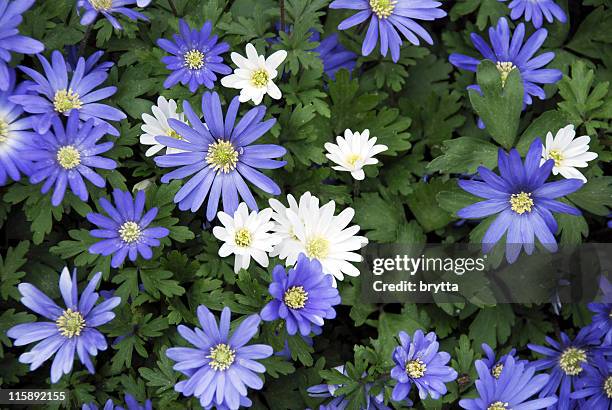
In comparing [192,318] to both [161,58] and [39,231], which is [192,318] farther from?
[161,58]

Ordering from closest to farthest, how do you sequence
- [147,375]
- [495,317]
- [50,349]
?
[50,349], [147,375], [495,317]

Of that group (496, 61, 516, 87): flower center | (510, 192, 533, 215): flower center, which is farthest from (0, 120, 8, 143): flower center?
(496, 61, 516, 87): flower center

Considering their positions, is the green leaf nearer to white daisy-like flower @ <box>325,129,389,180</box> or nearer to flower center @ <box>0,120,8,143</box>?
white daisy-like flower @ <box>325,129,389,180</box>

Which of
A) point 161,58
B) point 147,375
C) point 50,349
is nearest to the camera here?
point 50,349

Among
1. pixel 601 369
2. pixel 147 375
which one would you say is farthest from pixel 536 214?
pixel 147 375

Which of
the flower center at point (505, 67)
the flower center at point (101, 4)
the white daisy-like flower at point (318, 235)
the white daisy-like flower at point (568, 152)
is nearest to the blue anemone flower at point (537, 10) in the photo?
the flower center at point (505, 67)

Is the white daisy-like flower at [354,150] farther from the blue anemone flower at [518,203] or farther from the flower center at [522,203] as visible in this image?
the flower center at [522,203]

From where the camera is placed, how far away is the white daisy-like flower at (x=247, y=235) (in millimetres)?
2506

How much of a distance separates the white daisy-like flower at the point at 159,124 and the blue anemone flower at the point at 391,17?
809 mm

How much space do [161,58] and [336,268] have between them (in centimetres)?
113

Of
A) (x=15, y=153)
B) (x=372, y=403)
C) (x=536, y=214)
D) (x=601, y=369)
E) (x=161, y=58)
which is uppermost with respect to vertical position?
(x=161, y=58)

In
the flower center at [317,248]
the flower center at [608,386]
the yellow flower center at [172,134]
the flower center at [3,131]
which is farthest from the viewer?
the flower center at [608,386]

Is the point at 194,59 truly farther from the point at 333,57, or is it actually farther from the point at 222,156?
the point at 333,57

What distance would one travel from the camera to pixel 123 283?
2639 mm
